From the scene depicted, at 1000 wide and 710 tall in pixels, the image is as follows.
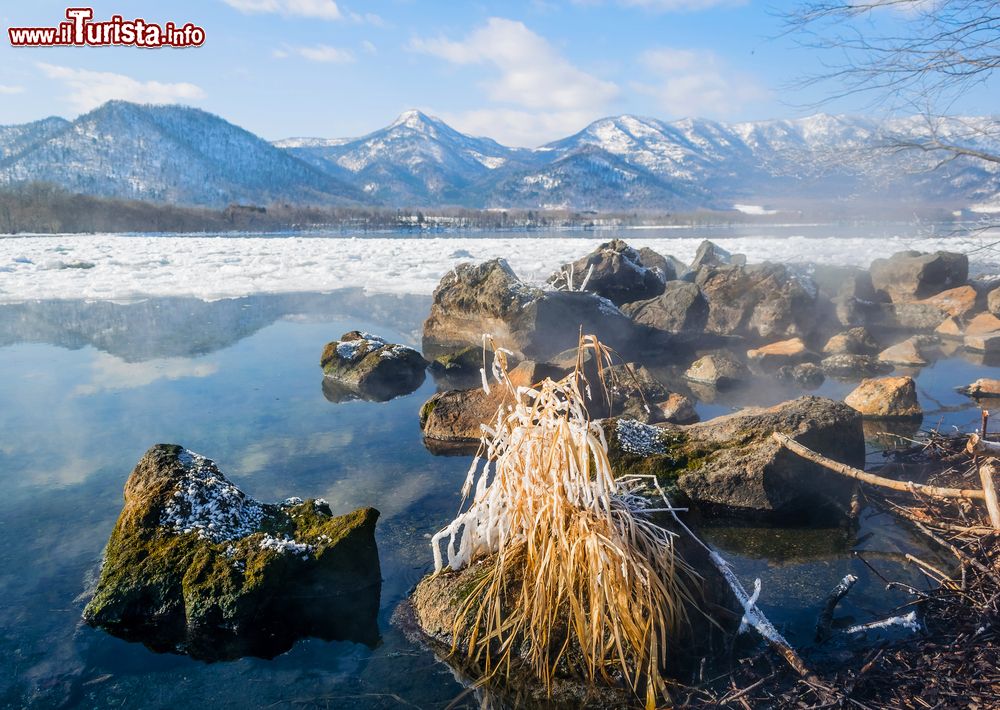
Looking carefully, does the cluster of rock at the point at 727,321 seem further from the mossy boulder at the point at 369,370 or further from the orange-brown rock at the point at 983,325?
the mossy boulder at the point at 369,370

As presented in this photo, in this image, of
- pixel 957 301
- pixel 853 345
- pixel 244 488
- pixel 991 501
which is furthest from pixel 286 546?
pixel 957 301

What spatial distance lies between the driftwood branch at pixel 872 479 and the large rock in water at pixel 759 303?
1011cm

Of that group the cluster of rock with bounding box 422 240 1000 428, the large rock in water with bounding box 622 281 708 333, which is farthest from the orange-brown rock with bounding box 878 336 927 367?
the large rock in water with bounding box 622 281 708 333

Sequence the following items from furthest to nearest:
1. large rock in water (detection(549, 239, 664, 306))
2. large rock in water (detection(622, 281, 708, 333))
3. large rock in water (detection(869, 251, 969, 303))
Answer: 1. large rock in water (detection(869, 251, 969, 303))
2. large rock in water (detection(549, 239, 664, 306))
3. large rock in water (detection(622, 281, 708, 333))

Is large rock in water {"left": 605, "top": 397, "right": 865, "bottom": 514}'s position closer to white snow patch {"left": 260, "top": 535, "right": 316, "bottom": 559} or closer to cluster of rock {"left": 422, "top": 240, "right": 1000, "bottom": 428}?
cluster of rock {"left": 422, "top": 240, "right": 1000, "bottom": 428}

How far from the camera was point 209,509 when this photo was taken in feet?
15.5

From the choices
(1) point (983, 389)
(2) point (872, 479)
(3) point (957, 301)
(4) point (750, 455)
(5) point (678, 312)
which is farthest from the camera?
(3) point (957, 301)

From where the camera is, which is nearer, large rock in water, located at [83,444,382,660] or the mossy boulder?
large rock in water, located at [83,444,382,660]

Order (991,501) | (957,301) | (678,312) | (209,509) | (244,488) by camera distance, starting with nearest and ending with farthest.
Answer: (991,501) < (209,509) < (244,488) < (678,312) < (957,301)

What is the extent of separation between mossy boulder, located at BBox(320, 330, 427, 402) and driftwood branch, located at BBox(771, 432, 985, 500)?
602 cm

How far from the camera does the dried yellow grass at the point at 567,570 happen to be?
11.0 feet

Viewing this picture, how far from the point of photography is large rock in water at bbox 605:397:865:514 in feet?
18.7

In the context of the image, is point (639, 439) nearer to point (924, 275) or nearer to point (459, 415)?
point (459, 415)

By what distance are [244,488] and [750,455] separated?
4.86 metres
